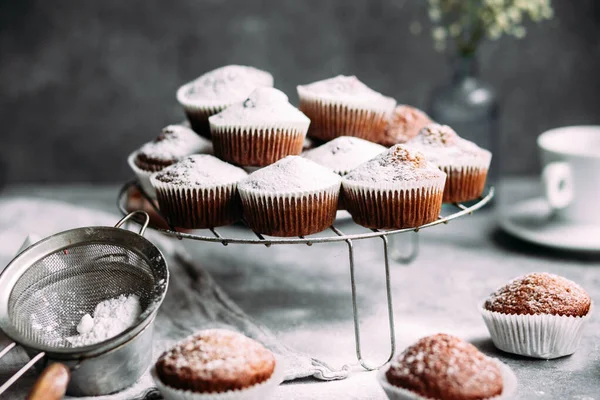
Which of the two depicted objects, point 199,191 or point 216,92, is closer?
point 199,191

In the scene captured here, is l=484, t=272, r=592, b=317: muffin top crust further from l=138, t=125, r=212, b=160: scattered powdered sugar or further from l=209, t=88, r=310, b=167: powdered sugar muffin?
l=138, t=125, r=212, b=160: scattered powdered sugar

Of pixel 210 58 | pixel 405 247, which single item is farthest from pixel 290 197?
pixel 210 58

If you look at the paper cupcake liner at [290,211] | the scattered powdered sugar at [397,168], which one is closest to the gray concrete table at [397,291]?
the paper cupcake liner at [290,211]

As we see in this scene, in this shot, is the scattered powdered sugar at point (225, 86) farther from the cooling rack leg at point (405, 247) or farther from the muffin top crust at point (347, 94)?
the cooling rack leg at point (405, 247)

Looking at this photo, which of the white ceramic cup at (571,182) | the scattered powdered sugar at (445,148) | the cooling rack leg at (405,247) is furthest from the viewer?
the cooling rack leg at (405,247)

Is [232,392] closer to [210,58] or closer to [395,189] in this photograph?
[395,189]

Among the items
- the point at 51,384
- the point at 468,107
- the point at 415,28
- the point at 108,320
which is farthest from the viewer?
the point at 415,28
